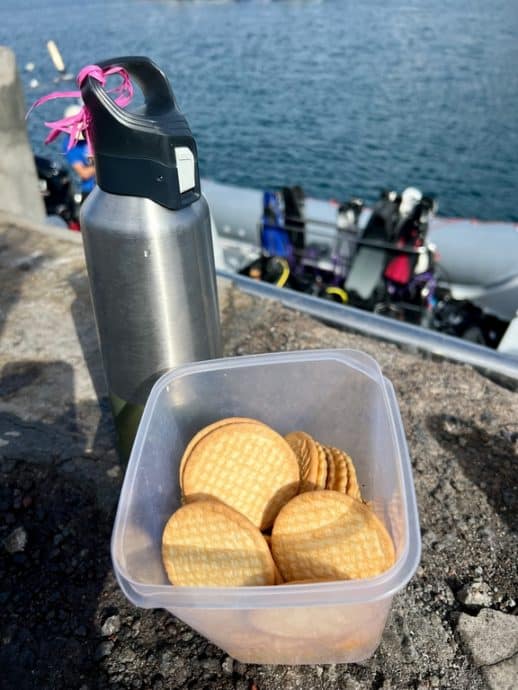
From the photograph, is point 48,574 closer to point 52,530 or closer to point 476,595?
point 52,530

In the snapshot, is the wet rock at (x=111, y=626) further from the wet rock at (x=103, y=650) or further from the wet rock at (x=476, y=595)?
the wet rock at (x=476, y=595)

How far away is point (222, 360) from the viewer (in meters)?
1.79

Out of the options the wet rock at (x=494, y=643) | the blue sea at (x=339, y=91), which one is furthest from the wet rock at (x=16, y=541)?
the blue sea at (x=339, y=91)

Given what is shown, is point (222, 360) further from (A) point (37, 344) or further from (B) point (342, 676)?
(A) point (37, 344)

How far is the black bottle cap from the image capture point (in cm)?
147

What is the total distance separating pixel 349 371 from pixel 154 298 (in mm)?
663

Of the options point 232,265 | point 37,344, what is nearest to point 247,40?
point 232,265

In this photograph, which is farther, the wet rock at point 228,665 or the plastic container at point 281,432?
the wet rock at point 228,665

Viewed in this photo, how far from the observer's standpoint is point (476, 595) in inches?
66.4

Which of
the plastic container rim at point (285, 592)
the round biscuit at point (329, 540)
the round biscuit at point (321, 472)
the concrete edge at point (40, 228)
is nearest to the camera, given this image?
the plastic container rim at point (285, 592)

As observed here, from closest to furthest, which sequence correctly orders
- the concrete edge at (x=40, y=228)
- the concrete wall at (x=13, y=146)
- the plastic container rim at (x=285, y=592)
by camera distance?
1. the plastic container rim at (x=285, y=592)
2. the concrete edge at (x=40, y=228)
3. the concrete wall at (x=13, y=146)

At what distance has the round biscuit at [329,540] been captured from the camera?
1294 mm

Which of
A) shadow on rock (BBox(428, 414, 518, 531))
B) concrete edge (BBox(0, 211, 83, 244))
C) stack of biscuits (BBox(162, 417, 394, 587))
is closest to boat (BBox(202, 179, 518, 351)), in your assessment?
concrete edge (BBox(0, 211, 83, 244))

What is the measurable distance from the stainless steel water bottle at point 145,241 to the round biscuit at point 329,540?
0.73m
